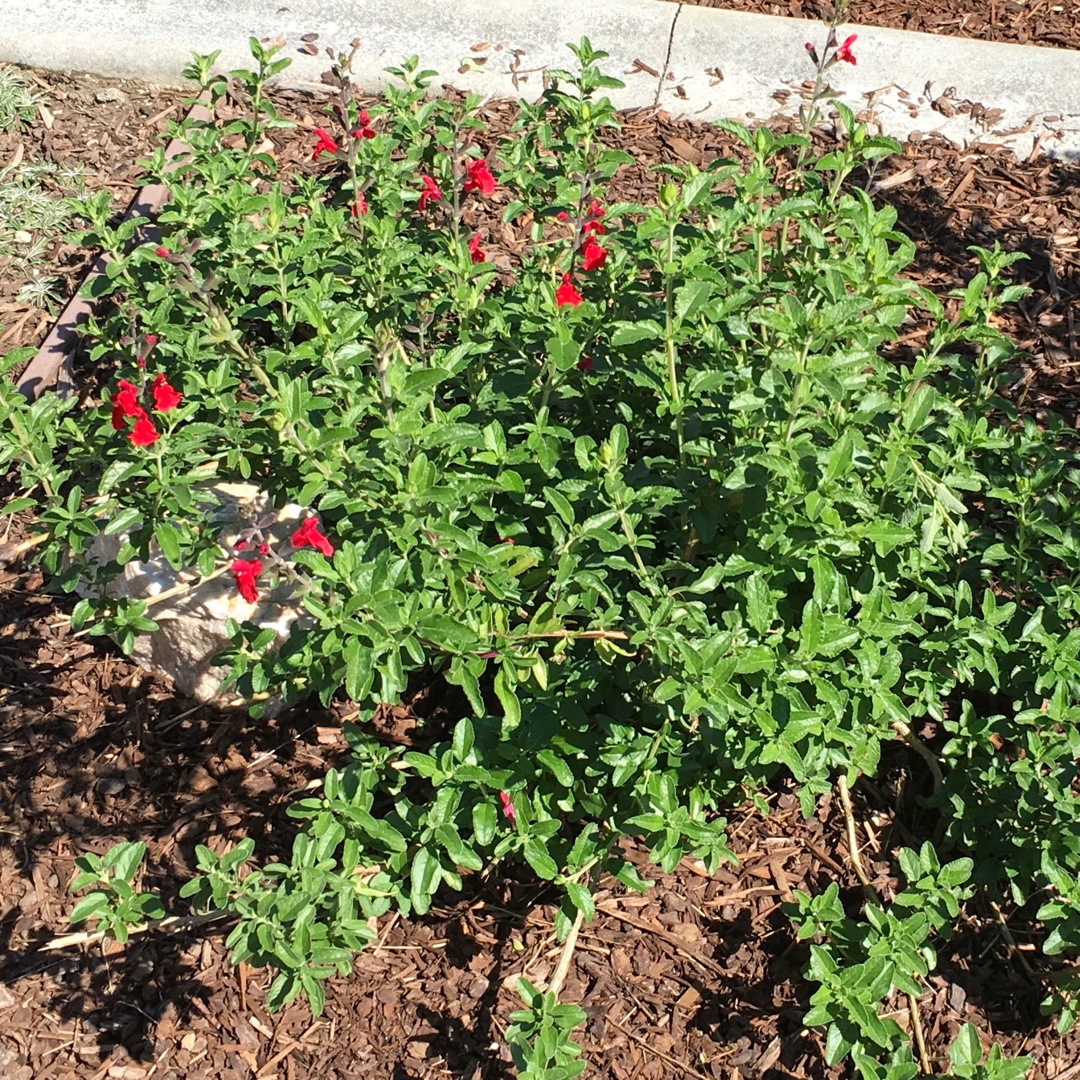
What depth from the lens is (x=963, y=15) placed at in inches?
225

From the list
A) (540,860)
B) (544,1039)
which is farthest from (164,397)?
(544,1039)

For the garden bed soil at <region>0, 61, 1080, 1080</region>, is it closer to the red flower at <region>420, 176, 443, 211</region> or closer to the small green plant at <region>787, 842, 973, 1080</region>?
the small green plant at <region>787, 842, 973, 1080</region>

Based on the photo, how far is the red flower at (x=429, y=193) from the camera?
345cm

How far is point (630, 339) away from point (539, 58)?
140 inches

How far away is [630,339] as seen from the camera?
2486 mm

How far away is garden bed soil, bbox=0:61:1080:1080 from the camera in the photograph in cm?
282

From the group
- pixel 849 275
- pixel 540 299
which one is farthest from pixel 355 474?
pixel 849 275

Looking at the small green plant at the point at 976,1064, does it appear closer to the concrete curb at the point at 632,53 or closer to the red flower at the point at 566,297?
the red flower at the point at 566,297

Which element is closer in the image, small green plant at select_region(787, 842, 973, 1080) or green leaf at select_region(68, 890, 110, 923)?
green leaf at select_region(68, 890, 110, 923)

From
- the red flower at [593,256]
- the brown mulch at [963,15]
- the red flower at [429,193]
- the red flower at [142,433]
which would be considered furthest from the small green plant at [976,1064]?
the brown mulch at [963,15]

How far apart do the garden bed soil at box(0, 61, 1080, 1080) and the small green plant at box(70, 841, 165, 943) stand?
0.42m

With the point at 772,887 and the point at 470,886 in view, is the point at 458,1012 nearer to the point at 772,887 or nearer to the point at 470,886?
the point at 470,886

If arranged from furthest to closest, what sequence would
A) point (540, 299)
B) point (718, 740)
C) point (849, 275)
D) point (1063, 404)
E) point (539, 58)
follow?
point (539, 58)
point (1063, 404)
point (540, 299)
point (849, 275)
point (718, 740)

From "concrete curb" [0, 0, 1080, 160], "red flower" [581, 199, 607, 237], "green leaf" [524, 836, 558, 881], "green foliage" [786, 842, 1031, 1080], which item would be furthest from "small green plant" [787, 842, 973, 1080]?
"concrete curb" [0, 0, 1080, 160]
